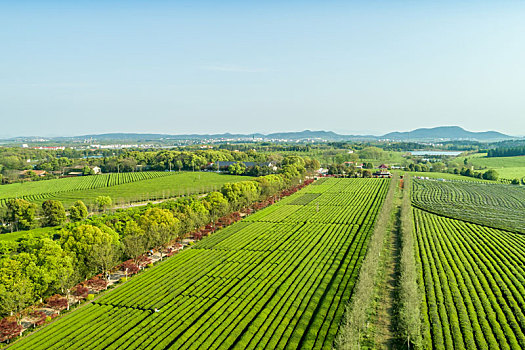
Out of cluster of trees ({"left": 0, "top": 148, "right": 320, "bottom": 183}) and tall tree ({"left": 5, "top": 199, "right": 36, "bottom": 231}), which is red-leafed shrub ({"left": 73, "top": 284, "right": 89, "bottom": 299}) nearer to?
tall tree ({"left": 5, "top": 199, "right": 36, "bottom": 231})

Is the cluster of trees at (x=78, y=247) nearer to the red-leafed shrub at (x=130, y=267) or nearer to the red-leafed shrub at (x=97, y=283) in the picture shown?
the red-leafed shrub at (x=130, y=267)

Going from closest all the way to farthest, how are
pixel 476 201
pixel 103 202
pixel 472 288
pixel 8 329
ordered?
pixel 8 329
pixel 472 288
pixel 103 202
pixel 476 201

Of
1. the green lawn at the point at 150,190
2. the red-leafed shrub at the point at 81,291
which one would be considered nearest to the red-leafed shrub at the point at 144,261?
the red-leafed shrub at the point at 81,291

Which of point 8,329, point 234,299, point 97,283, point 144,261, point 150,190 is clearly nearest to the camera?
point 8,329

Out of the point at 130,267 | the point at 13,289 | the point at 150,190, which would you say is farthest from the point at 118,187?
the point at 13,289

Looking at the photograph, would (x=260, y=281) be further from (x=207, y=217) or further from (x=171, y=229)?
(x=207, y=217)

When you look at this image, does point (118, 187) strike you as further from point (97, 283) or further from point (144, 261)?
point (97, 283)

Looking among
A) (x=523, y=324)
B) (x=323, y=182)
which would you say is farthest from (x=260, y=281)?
(x=323, y=182)
